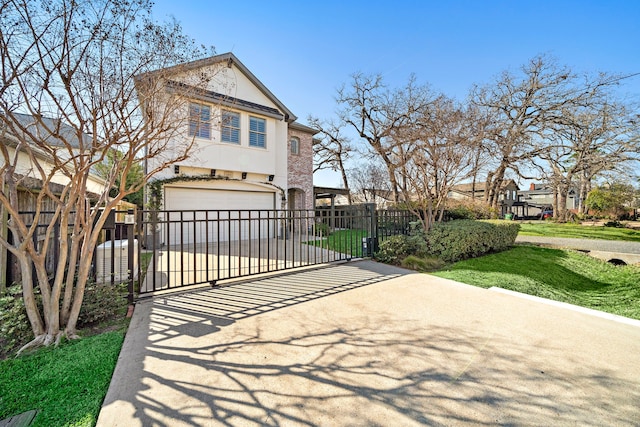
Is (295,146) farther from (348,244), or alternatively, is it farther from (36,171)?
(36,171)

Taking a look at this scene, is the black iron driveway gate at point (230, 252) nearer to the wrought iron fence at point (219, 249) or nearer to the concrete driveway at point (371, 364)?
the wrought iron fence at point (219, 249)

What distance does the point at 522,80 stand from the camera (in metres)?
19.4

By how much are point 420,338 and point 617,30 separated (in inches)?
475

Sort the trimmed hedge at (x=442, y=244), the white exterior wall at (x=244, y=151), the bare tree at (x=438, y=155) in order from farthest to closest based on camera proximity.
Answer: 1. the white exterior wall at (x=244, y=151)
2. the bare tree at (x=438, y=155)
3. the trimmed hedge at (x=442, y=244)

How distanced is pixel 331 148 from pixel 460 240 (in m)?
17.8

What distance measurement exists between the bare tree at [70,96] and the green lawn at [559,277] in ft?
21.9

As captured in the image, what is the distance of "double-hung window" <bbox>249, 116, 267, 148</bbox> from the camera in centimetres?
1241

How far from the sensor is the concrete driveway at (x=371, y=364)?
2.13 meters

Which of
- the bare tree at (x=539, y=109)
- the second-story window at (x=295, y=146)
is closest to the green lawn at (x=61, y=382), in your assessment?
the second-story window at (x=295, y=146)

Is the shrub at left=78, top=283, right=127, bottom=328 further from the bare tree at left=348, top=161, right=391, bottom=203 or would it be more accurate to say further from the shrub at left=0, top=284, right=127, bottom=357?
the bare tree at left=348, top=161, right=391, bottom=203

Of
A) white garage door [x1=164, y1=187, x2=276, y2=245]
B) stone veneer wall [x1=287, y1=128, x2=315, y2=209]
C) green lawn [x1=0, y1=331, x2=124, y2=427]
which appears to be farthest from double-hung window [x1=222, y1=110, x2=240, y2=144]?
green lawn [x1=0, y1=331, x2=124, y2=427]

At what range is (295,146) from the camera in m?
15.5

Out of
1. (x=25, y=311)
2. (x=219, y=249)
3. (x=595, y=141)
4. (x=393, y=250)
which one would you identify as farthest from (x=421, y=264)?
(x=595, y=141)

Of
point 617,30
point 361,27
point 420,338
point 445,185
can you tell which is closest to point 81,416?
point 420,338
